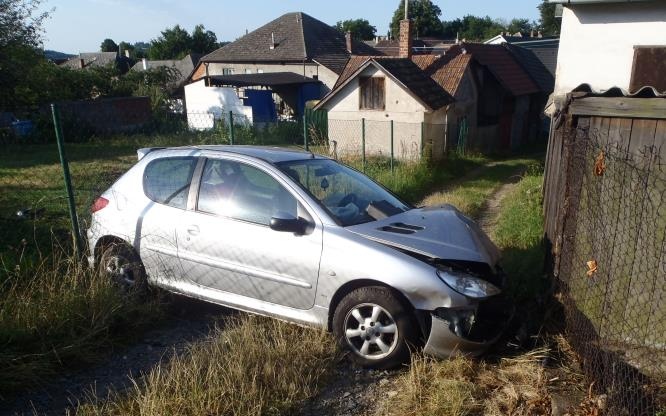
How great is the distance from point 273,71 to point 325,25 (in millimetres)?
6691

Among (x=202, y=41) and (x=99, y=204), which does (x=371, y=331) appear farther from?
(x=202, y=41)

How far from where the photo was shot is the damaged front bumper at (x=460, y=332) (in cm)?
372

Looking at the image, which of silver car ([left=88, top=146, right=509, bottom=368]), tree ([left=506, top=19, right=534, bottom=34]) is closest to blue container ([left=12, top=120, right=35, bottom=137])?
silver car ([left=88, top=146, right=509, bottom=368])

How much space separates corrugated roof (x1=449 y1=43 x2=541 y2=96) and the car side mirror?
775 inches

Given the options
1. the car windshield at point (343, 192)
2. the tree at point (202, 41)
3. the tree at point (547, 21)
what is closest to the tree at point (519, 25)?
the tree at point (547, 21)

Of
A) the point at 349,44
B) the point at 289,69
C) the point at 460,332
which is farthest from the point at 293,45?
the point at 460,332

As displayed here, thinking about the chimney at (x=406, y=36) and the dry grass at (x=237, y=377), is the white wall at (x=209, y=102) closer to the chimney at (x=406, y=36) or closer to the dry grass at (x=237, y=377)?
the chimney at (x=406, y=36)

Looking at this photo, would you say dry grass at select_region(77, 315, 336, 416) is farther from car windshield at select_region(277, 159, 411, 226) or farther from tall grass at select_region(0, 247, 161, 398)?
car windshield at select_region(277, 159, 411, 226)

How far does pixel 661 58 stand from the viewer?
370 inches

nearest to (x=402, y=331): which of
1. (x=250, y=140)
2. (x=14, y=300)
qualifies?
(x=14, y=300)

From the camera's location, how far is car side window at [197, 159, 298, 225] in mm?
4314

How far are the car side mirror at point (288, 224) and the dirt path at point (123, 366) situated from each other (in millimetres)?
1204

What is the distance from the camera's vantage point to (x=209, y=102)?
2836 centimetres

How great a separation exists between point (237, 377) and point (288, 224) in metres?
1.20
